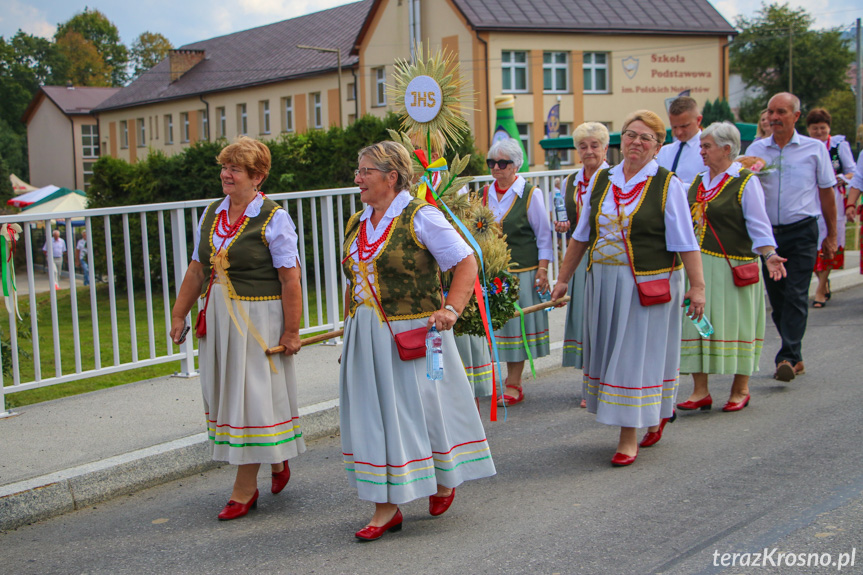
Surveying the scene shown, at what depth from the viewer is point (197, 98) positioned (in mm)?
58406

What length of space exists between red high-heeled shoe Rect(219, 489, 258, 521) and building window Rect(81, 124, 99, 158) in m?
75.6

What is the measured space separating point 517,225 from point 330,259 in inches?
95.5

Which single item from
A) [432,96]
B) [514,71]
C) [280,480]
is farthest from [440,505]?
[514,71]

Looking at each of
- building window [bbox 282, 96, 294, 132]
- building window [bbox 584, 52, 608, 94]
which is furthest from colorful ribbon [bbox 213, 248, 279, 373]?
building window [bbox 282, 96, 294, 132]

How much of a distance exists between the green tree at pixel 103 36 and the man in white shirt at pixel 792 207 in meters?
105

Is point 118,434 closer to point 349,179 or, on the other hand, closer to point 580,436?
point 580,436

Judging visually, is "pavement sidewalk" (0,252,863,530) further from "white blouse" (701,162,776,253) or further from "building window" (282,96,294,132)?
"building window" (282,96,294,132)

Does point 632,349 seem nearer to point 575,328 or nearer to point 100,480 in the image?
point 575,328

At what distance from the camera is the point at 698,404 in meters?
6.60

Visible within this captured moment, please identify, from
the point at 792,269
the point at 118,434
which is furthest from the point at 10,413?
the point at 792,269

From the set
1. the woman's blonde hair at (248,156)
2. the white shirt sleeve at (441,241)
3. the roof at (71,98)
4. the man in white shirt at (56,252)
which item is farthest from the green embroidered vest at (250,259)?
the roof at (71,98)

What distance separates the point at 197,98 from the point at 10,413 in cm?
5487

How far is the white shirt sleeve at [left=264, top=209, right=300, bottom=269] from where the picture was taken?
187 inches

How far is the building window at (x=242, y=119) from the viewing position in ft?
181
